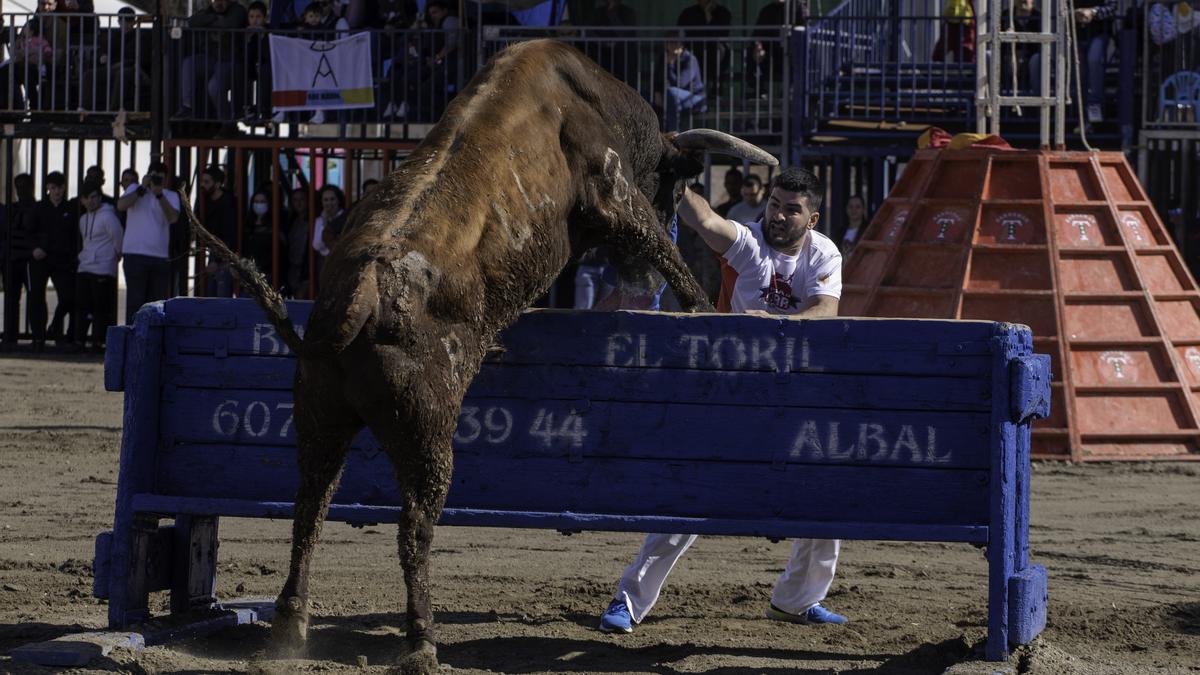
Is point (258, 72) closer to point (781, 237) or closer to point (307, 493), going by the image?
point (781, 237)


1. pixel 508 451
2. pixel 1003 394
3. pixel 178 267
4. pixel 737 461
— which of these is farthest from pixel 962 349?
pixel 178 267

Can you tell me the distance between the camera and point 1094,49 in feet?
51.3

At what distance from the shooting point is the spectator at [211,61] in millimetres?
17719

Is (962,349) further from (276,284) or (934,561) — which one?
(276,284)

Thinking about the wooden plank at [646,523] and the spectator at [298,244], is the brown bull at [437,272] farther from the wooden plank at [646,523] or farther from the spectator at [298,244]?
the spectator at [298,244]

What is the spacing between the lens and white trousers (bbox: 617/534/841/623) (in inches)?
269

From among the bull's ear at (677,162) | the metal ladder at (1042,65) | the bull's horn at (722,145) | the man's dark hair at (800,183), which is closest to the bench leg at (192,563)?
the bull's ear at (677,162)

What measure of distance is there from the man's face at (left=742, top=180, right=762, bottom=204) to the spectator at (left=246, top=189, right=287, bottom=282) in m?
4.87

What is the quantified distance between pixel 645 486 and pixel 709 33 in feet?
39.4

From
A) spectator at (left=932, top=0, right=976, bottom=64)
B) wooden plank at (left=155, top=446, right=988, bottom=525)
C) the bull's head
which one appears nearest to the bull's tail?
wooden plank at (left=155, top=446, right=988, bottom=525)

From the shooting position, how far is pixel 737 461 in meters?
6.05

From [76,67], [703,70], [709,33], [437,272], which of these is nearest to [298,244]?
[76,67]

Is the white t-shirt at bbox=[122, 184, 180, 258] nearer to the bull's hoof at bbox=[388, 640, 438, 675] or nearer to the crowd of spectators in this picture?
the crowd of spectators

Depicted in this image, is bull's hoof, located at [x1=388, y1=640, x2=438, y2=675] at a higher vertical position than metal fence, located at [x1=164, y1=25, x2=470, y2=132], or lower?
lower
